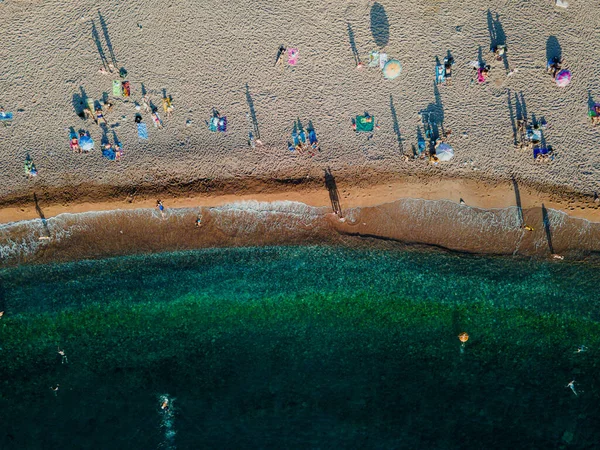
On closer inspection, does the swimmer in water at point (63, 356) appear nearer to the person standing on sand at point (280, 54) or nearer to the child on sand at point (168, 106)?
the child on sand at point (168, 106)

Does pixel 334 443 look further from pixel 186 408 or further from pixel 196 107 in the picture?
pixel 196 107

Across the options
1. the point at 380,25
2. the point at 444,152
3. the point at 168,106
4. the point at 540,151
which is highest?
the point at 380,25

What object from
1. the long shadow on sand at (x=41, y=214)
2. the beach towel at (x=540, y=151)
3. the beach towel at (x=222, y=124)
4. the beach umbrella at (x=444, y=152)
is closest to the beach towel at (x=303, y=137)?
the beach towel at (x=222, y=124)

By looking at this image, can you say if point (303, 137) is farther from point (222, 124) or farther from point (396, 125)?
point (396, 125)

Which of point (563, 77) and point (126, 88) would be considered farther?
point (126, 88)

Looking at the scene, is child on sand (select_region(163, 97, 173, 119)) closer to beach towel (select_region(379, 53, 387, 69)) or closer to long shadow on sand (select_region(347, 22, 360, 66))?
long shadow on sand (select_region(347, 22, 360, 66))

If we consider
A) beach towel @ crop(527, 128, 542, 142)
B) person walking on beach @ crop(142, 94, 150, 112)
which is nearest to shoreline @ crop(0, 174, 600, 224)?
beach towel @ crop(527, 128, 542, 142)

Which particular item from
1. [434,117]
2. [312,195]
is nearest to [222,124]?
[312,195]

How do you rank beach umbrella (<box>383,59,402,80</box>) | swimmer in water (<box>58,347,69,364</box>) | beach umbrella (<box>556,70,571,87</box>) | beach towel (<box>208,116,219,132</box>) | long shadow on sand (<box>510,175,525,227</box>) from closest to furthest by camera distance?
1. beach umbrella (<box>556,70,571,87</box>)
2. beach umbrella (<box>383,59,402,80</box>)
3. beach towel (<box>208,116,219,132</box>)
4. long shadow on sand (<box>510,175,525,227</box>)
5. swimmer in water (<box>58,347,69,364</box>)
